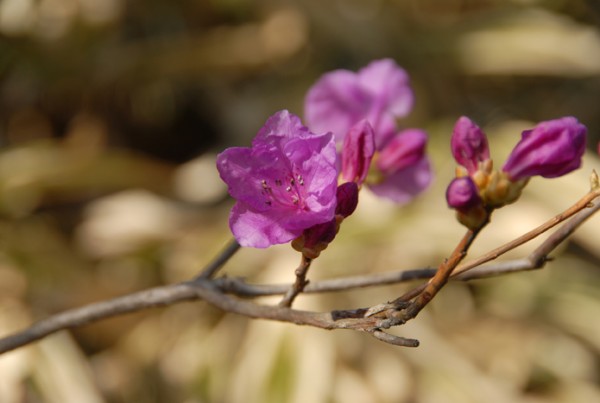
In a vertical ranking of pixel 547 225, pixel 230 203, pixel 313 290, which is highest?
pixel 547 225

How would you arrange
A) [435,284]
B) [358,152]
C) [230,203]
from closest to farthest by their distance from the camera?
[435,284] → [358,152] → [230,203]

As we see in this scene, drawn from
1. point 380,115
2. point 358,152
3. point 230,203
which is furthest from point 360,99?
point 230,203

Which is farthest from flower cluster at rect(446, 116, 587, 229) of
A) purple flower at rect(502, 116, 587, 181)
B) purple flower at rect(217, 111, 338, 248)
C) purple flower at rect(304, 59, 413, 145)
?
purple flower at rect(304, 59, 413, 145)

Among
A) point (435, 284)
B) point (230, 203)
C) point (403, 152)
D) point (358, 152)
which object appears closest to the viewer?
point (435, 284)

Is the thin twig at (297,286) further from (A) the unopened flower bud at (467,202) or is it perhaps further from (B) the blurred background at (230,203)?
(B) the blurred background at (230,203)

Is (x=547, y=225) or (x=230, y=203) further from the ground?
(x=547, y=225)

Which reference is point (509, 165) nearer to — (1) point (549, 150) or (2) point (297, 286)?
(1) point (549, 150)

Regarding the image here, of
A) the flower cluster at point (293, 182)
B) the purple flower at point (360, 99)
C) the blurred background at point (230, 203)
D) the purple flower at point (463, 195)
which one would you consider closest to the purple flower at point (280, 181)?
the flower cluster at point (293, 182)
